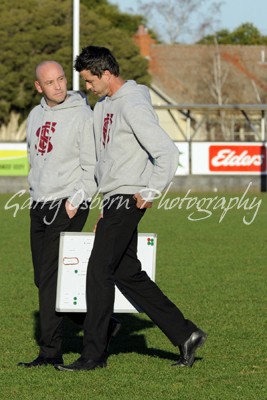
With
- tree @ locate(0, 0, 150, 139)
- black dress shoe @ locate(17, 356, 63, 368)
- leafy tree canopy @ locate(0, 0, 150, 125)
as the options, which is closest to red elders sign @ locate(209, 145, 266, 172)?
tree @ locate(0, 0, 150, 139)

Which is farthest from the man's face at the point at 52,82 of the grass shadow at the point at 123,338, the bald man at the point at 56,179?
the grass shadow at the point at 123,338

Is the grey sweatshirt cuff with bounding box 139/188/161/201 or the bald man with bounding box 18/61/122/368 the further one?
the bald man with bounding box 18/61/122/368

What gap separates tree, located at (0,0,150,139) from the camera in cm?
6088

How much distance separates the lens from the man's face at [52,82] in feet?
26.4

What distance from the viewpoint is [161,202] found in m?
32.4

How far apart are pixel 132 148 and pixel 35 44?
5555 centimetres

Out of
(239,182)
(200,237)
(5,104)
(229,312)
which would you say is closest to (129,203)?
(229,312)

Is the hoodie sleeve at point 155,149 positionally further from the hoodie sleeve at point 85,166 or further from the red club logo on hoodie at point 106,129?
the hoodie sleeve at point 85,166

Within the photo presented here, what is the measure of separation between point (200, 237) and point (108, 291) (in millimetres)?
12766

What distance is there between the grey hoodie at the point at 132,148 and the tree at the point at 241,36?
302 feet

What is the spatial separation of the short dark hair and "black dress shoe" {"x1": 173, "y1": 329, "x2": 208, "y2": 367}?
1843 mm

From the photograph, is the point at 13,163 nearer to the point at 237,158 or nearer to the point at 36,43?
the point at 237,158

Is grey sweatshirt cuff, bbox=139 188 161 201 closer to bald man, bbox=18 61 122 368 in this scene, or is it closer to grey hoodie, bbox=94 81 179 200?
grey hoodie, bbox=94 81 179 200

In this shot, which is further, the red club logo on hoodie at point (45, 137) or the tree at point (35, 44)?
the tree at point (35, 44)
